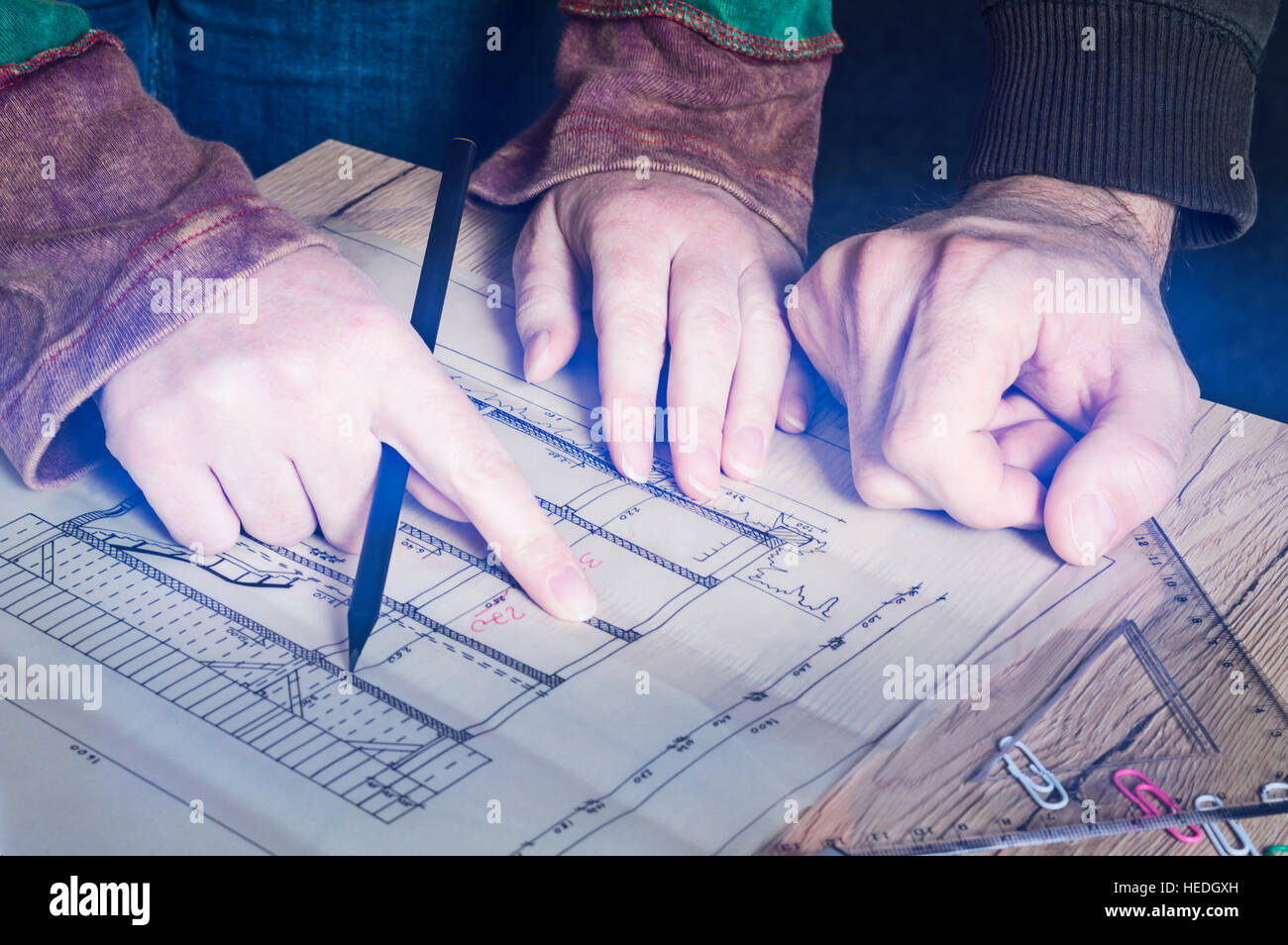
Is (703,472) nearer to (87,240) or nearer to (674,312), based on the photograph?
(674,312)

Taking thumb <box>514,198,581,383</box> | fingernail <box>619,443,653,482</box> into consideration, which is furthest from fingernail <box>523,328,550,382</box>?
fingernail <box>619,443,653,482</box>

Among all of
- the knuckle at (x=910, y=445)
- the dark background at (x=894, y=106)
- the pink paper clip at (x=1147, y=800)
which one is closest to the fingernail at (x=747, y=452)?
the knuckle at (x=910, y=445)

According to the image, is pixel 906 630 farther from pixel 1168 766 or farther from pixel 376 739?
pixel 376 739

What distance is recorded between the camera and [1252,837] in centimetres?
50

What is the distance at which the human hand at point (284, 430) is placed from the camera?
2.18ft

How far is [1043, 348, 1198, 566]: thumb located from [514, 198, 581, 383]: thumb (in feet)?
1.22

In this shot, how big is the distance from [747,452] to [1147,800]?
34 cm

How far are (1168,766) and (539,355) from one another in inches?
19.7

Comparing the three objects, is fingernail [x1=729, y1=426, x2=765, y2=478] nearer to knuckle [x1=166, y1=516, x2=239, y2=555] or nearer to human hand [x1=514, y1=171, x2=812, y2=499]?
human hand [x1=514, y1=171, x2=812, y2=499]

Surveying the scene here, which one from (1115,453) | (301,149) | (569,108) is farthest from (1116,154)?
(301,149)

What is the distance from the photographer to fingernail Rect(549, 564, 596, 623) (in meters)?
0.62

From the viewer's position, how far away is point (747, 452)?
0.76 meters

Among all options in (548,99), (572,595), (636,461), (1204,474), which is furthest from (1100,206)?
(548,99)

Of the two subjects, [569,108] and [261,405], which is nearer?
[261,405]
